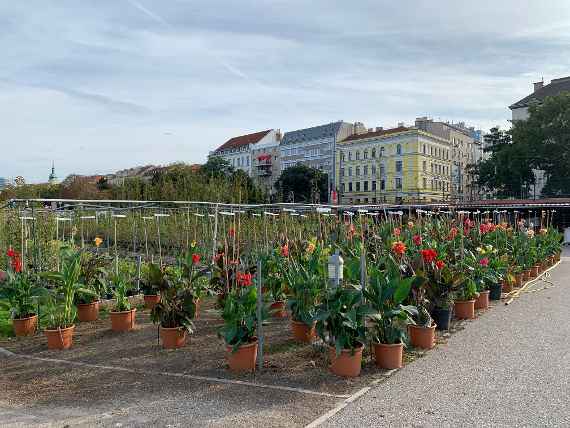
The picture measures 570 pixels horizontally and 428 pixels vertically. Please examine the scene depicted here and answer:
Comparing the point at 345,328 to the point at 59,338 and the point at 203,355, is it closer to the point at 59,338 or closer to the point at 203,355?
the point at 203,355

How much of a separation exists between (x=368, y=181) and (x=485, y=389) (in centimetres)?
6665

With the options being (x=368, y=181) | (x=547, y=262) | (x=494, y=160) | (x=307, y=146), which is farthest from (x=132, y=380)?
(x=307, y=146)

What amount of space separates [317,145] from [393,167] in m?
13.7

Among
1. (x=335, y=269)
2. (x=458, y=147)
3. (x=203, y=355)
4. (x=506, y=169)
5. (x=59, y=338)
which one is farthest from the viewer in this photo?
(x=458, y=147)

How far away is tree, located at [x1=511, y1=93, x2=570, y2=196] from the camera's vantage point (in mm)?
38094

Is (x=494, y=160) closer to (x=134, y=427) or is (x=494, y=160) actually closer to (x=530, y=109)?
(x=530, y=109)

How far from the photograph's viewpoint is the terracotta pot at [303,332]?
545 cm

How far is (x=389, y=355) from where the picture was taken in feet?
14.9

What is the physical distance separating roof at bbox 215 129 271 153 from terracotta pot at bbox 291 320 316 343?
79.9 meters

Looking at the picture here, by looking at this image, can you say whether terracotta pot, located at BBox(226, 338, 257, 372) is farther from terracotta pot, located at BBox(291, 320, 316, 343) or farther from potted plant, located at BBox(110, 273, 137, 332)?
potted plant, located at BBox(110, 273, 137, 332)

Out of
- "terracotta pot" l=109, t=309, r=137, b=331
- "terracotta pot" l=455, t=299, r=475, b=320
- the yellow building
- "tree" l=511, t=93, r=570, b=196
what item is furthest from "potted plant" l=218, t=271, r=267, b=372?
the yellow building

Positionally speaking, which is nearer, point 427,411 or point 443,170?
point 427,411

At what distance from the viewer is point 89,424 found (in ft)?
11.4

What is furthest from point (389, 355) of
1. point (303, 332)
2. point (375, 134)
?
point (375, 134)
